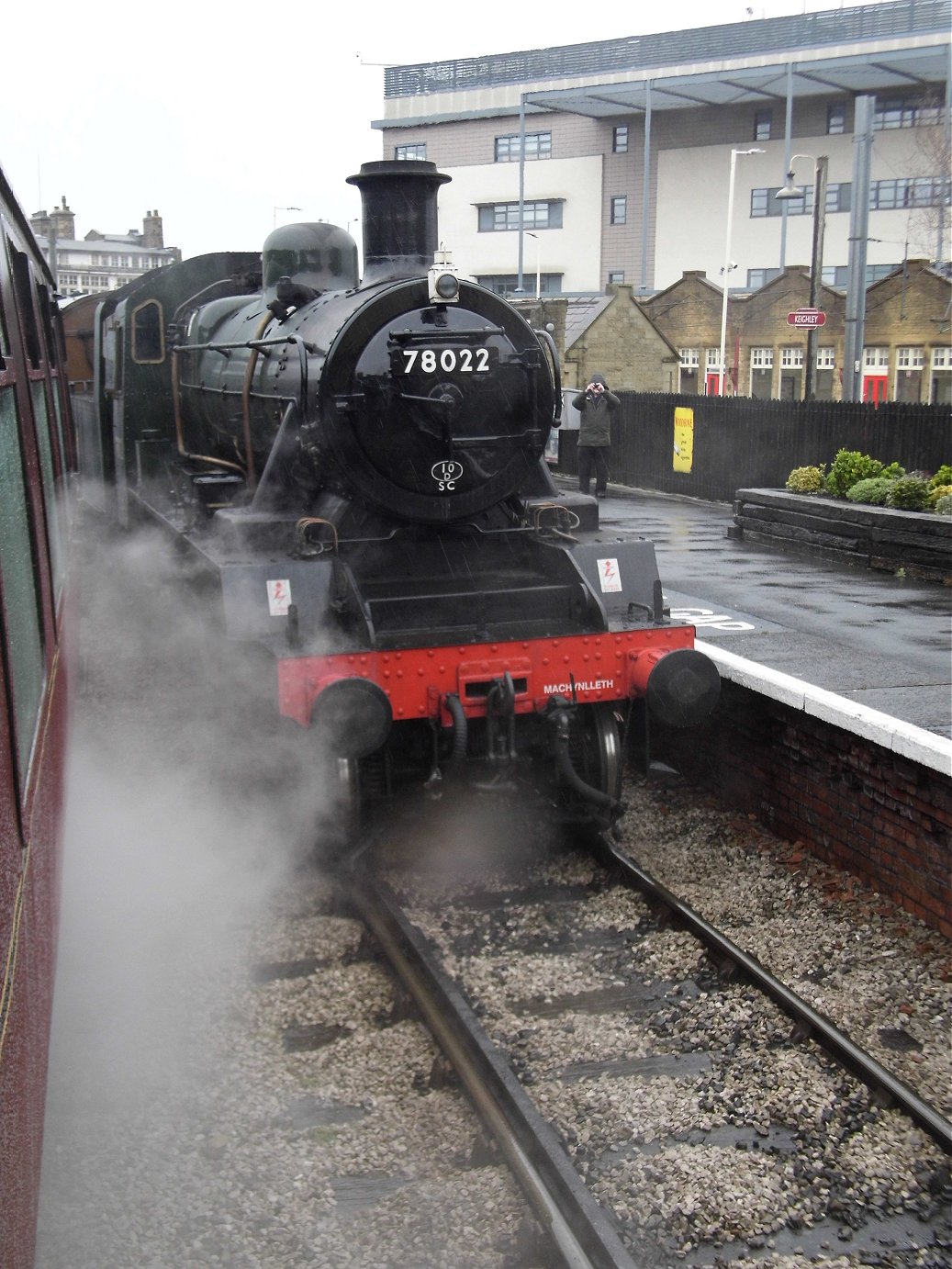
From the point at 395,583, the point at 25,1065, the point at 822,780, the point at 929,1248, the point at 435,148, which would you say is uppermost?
the point at 435,148

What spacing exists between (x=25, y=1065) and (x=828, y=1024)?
271cm

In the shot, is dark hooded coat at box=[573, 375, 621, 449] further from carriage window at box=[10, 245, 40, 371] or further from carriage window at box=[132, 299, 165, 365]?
carriage window at box=[10, 245, 40, 371]

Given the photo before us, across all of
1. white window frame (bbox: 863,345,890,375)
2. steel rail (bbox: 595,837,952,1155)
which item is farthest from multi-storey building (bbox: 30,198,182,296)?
steel rail (bbox: 595,837,952,1155)

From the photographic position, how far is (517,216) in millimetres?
45406

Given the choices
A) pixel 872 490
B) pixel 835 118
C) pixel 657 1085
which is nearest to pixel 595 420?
pixel 872 490

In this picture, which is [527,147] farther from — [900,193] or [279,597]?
[279,597]

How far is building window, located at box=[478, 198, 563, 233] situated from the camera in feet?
148

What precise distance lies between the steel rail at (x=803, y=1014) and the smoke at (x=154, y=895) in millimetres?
1557

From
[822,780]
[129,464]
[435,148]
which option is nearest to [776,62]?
[435,148]

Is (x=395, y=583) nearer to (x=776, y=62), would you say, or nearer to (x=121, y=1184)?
(x=121, y=1184)

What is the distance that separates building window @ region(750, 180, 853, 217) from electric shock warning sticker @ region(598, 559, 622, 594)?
36.2 m

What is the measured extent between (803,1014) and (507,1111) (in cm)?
118

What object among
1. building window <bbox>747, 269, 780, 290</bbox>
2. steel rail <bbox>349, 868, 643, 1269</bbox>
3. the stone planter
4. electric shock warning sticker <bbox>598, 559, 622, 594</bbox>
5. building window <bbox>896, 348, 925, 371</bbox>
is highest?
building window <bbox>747, 269, 780, 290</bbox>

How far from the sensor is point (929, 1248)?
3.28 meters
